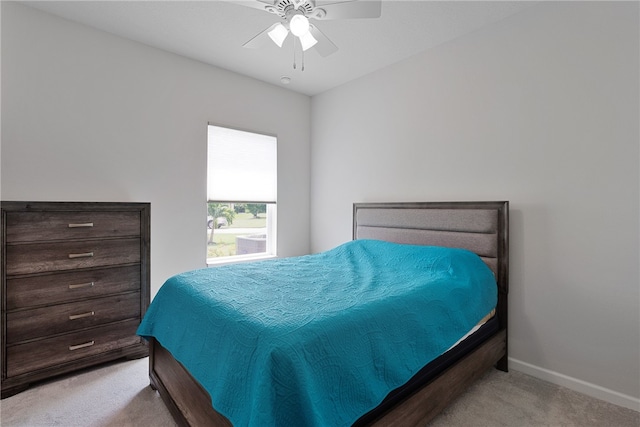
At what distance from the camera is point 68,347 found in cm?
219

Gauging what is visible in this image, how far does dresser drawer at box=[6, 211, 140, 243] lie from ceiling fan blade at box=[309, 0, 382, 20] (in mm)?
1971

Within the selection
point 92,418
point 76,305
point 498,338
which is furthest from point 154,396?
point 498,338

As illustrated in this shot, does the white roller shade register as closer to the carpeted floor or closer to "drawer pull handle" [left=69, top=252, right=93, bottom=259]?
"drawer pull handle" [left=69, top=252, right=93, bottom=259]

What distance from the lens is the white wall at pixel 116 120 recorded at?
2.31 metres

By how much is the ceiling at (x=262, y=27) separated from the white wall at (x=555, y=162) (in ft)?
0.72

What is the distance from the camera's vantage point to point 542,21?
2.25 metres

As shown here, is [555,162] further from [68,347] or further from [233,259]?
[68,347]

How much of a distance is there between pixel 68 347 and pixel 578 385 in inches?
138

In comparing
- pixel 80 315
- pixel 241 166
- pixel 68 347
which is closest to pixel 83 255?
pixel 80 315

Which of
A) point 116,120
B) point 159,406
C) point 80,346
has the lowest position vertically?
point 159,406

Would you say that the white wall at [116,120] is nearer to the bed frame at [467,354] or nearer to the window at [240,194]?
the window at [240,194]

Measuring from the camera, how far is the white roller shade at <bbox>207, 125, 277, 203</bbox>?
3350mm

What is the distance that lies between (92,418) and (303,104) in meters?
3.65

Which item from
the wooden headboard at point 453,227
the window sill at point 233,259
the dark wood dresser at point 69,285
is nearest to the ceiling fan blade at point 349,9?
the wooden headboard at point 453,227
